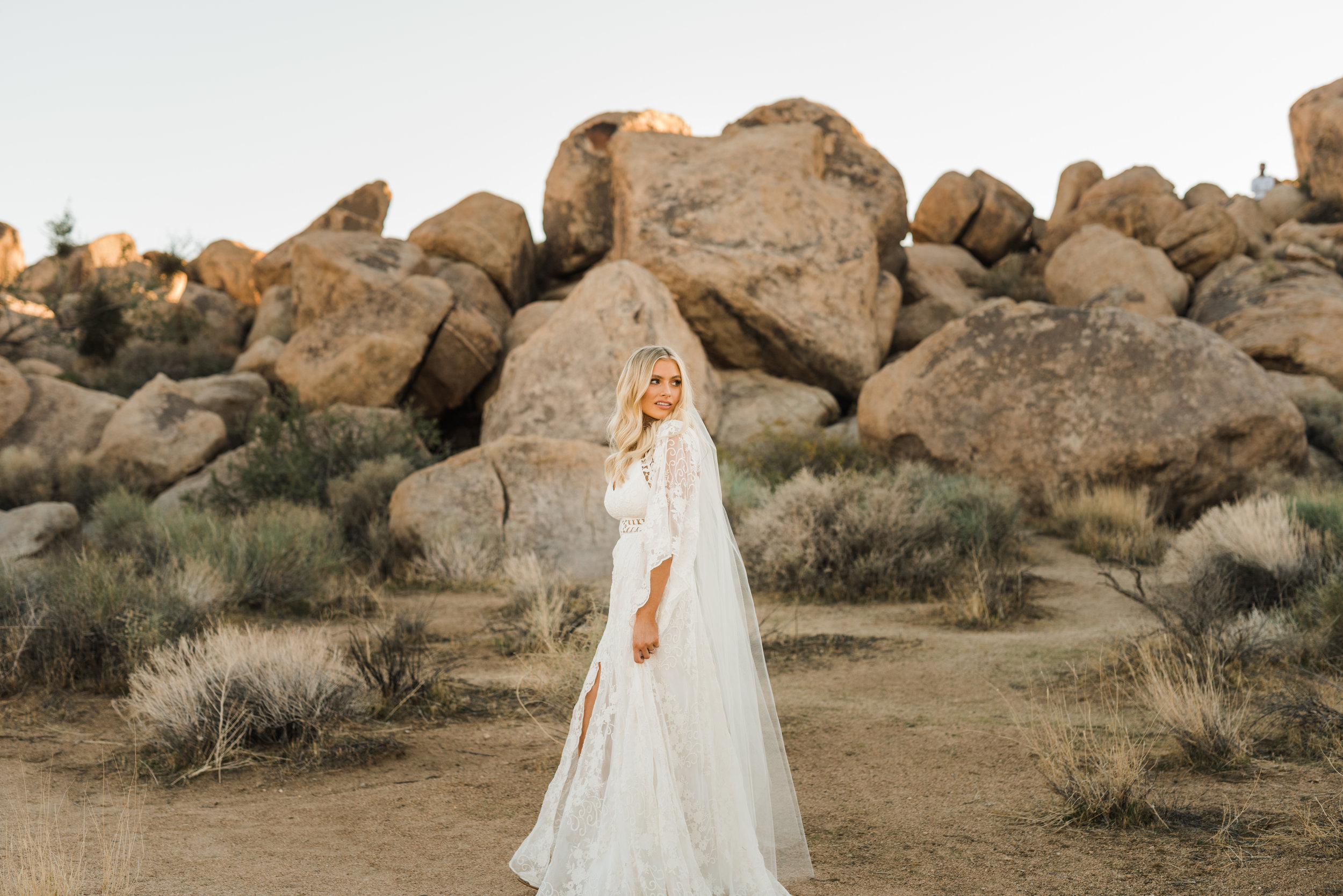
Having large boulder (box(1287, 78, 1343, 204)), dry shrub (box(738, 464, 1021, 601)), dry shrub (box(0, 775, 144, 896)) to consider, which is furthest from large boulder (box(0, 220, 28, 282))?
large boulder (box(1287, 78, 1343, 204))

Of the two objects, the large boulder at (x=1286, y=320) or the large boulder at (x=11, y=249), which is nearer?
the large boulder at (x=1286, y=320)

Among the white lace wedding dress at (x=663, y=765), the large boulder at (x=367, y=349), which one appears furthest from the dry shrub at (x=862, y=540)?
the large boulder at (x=367, y=349)

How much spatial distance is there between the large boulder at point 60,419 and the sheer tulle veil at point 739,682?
578 inches

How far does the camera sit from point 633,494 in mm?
3541

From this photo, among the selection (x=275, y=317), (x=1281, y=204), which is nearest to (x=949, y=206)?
(x=1281, y=204)

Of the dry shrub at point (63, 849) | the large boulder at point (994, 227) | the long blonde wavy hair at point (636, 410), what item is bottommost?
the dry shrub at point (63, 849)

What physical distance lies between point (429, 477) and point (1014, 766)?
Answer: 7.62 meters

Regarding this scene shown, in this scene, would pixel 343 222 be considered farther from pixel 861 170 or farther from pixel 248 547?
pixel 248 547

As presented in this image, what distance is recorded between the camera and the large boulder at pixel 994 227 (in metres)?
23.4

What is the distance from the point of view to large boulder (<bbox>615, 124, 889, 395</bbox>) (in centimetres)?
1511

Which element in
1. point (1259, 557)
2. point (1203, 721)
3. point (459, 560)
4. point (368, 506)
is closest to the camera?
point (1203, 721)

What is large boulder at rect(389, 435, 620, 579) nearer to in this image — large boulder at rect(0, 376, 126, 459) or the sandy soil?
the sandy soil

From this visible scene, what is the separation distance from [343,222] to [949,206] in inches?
566

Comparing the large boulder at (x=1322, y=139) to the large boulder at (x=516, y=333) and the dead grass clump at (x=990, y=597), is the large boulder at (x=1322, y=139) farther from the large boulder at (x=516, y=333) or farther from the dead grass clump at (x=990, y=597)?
the dead grass clump at (x=990, y=597)
